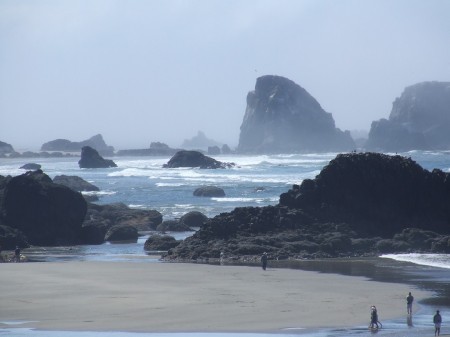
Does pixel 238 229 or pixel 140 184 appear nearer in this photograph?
pixel 238 229

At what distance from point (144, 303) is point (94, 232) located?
2192 centimetres

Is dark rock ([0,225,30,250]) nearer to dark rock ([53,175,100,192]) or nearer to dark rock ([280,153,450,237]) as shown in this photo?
dark rock ([280,153,450,237])

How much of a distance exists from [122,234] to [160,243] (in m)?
5.71

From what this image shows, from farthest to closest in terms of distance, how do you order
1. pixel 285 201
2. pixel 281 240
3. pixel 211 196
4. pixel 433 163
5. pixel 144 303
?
1. pixel 433 163
2. pixel 211 196
3. pixel 285 201
4. pixel 281 240
5. pixel 144 303

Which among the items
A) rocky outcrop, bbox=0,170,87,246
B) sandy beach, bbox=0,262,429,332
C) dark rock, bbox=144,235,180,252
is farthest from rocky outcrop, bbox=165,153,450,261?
rocky outcrop, bbox=0,170,87,246

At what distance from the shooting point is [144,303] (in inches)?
1165

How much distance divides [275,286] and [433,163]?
315 ft

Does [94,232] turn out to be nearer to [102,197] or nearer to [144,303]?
[144,303]

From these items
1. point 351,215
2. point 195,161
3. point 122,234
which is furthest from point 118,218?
point 195,161

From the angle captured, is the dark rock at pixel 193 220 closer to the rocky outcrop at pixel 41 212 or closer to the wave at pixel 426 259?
the rocky outcrop at pixel 41 212

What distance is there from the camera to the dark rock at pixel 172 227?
55.5m

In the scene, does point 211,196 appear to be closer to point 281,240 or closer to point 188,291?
point 281,240

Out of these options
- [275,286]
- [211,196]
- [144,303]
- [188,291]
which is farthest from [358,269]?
[211,196]

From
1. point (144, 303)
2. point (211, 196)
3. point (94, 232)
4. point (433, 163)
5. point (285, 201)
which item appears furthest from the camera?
point (433, 163)
